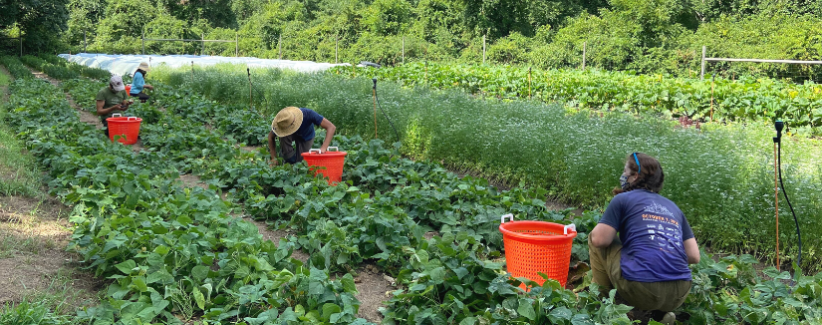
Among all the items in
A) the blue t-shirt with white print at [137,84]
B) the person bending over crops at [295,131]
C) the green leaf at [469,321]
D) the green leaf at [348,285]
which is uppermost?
the blue t-shirt with white print at [137,84]

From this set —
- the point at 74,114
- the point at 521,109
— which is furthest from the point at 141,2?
the point at 521,109

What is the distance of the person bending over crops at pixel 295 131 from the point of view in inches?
261

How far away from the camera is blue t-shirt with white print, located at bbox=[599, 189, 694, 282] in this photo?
3258 mm

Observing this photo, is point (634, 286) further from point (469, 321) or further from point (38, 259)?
point (38, 259)

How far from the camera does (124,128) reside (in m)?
9.08

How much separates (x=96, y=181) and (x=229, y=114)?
5.81m

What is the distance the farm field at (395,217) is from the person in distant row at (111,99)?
581 mm

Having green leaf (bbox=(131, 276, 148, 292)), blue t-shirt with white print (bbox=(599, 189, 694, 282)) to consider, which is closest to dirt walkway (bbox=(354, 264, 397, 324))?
green leaf (bbox=(131, 276, 148, 292))

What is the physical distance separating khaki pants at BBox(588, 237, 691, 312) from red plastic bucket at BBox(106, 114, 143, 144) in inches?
290

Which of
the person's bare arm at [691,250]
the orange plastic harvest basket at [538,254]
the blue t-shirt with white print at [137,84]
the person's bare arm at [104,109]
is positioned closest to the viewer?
the person's bare arm at [691,250]

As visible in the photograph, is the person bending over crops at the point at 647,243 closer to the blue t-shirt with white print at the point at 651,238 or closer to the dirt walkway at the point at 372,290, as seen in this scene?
the blue t-shirt with white print at the point at 651,238

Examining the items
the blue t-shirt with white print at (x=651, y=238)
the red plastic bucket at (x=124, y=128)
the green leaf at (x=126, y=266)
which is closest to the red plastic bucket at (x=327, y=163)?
the green leaf at (x=126, y=266)

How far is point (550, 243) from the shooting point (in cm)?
365

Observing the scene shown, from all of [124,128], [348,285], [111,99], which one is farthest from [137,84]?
[348,285]
